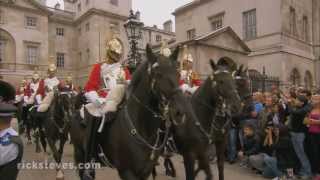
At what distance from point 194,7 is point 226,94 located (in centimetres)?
3087

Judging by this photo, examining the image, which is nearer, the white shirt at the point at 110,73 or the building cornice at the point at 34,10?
the white shirt at the point at 110,73

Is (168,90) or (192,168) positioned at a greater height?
(168,90)

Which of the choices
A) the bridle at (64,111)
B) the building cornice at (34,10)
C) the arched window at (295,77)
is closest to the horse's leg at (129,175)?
the bridle at (64,111)

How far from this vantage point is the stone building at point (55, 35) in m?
46.0

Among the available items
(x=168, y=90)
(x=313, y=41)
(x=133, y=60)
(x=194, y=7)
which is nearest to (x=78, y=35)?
(x=194, y=7)

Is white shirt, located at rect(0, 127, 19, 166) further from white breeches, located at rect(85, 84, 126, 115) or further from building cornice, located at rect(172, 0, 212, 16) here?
building cornice, located at rect(172, 0, 212, 16)

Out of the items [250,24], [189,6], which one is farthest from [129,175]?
[189,6]

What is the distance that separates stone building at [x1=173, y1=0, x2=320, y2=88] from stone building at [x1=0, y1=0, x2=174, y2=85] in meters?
12.5

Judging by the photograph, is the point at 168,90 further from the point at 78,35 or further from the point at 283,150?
the point at 78,35

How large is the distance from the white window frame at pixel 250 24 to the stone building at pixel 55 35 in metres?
16.6

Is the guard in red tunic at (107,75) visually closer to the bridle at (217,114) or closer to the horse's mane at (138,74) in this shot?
the horse's mane at (138,74)

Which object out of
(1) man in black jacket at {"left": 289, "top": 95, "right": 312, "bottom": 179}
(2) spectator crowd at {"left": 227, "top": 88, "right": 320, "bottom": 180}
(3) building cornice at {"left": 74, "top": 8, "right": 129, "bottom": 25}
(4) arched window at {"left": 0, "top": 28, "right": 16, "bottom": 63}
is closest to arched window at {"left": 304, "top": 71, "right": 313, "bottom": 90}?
(2) spectator crowd at {"left": 227, "top": 88, "right": 320, "bottom": 180}

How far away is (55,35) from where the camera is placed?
5391 cm

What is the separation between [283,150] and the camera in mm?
8859
